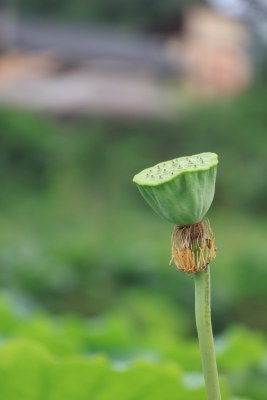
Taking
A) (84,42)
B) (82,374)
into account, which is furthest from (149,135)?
(82,374)

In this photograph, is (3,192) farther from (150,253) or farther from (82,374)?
(82,374)

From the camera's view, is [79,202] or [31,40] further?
[31,40]

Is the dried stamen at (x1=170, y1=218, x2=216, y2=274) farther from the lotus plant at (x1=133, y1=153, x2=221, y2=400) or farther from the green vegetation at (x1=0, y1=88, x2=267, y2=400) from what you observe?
the green vegetation at (x1=0, y1=88, x2=267, y2=400)

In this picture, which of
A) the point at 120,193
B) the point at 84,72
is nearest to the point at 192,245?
the point at 120,193

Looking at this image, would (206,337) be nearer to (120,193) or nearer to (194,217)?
(194,217)

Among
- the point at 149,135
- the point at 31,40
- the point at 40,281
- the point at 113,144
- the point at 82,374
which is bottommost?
the point at 82,374

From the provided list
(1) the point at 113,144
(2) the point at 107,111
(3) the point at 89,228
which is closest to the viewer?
A: (3) the point at 89,228

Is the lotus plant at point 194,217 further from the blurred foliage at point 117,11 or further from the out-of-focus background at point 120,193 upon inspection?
the blurred foliage at point 117,11
